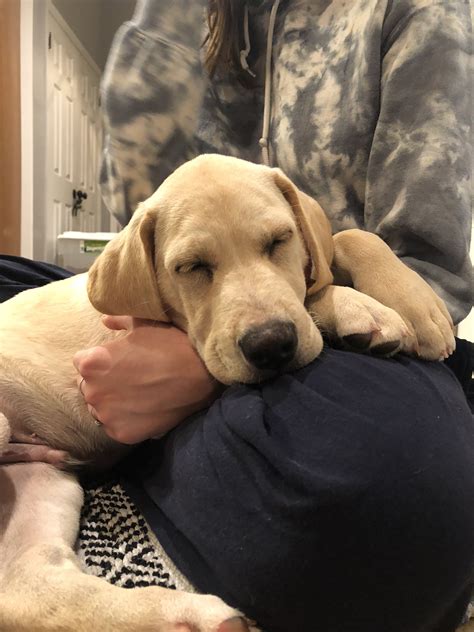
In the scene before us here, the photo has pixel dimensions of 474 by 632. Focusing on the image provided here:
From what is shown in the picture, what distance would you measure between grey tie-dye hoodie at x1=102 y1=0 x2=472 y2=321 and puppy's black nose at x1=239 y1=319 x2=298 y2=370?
640 mm

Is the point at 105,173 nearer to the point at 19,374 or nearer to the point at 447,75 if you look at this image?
the point at 19,374

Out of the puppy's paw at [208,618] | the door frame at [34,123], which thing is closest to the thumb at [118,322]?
the puppy's paw at [208,618]

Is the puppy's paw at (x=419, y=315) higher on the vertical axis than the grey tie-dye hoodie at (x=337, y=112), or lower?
lower

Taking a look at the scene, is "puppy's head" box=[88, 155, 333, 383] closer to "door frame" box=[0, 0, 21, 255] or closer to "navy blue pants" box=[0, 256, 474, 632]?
"navy blue pants" box=[0, 256, 474, 632]

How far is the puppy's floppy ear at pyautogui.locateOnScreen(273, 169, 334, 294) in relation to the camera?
1.28m

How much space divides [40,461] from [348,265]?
854 mm

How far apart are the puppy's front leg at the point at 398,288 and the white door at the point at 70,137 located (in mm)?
5817

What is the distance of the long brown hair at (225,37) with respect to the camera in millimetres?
1916

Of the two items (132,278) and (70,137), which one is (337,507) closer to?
(132,278)

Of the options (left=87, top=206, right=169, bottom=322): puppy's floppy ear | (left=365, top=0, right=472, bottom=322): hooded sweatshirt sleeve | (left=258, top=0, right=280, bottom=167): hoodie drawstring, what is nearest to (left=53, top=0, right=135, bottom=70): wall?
(left=258, top=0, right=280, bottom=167): hoodie drawstring

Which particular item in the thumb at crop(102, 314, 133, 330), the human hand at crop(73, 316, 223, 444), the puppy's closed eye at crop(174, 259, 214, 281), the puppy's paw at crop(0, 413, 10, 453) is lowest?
the puppy's paw at crop(0, 413, 10, 453)

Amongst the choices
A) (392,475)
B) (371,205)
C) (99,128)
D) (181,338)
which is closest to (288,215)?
(181,338)

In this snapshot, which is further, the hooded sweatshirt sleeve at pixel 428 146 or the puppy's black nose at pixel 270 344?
the hooded sweatshirt sleeve at pixel 428 146

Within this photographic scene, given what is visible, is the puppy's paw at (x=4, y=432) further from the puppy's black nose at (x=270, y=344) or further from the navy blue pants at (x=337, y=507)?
the puppy's black nose at (x=270, y=344)
